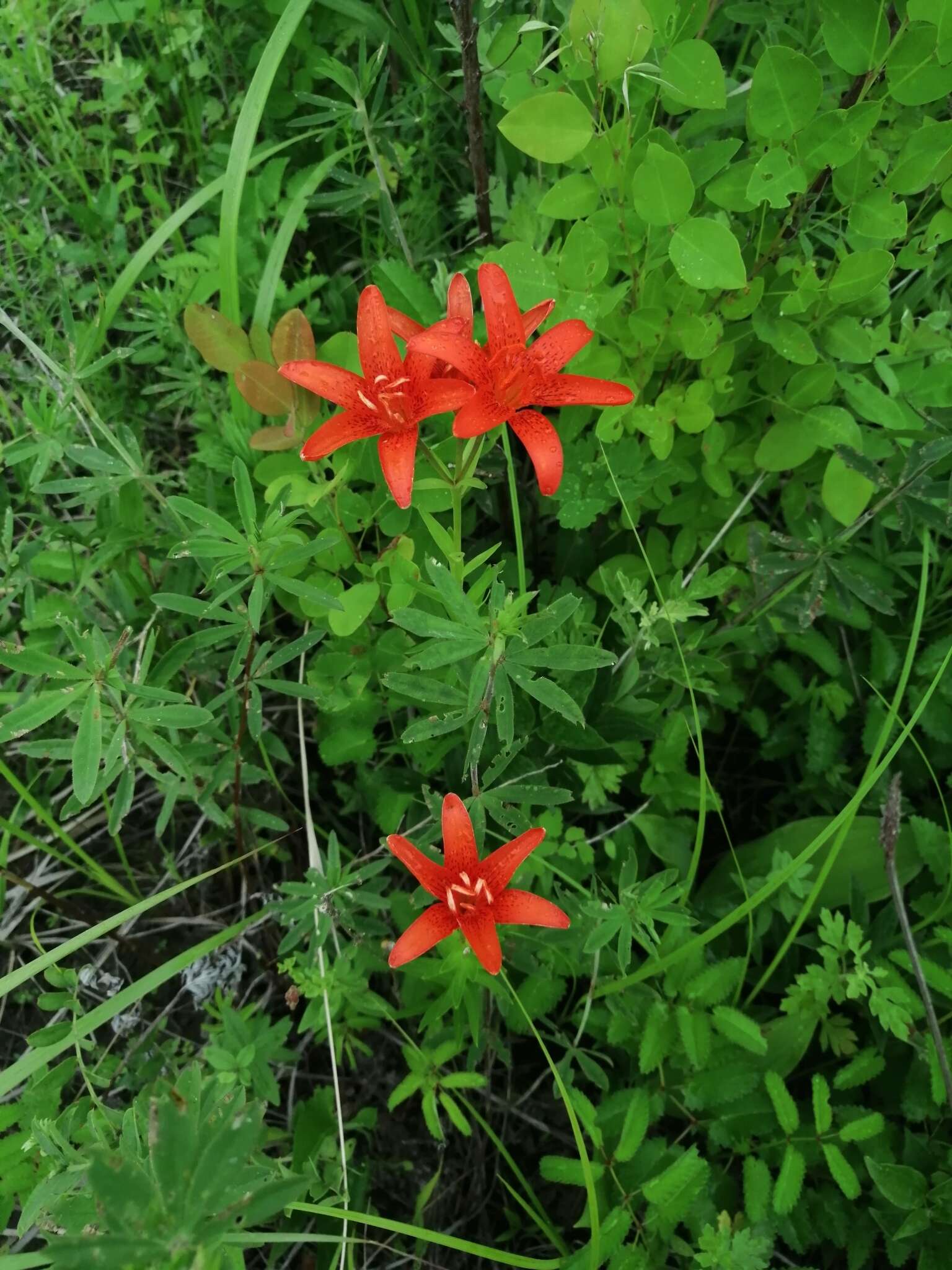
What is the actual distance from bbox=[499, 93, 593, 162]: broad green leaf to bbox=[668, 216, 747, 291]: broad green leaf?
19cm

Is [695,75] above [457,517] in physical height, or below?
above

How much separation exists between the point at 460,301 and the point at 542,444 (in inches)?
8.6

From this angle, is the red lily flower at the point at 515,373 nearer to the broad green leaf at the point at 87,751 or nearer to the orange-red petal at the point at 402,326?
the orange-red petal at the point at 402,326

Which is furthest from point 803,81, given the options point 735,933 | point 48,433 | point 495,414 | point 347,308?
point 735,933

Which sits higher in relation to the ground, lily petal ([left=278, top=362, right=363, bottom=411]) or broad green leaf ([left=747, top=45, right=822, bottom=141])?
broad green leaf ([left=747, top=45, right=822, bottom=141])

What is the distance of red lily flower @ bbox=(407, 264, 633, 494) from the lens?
3.53ft

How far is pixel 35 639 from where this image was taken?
164cm

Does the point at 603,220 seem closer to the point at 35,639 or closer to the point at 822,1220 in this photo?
the point at 35,639

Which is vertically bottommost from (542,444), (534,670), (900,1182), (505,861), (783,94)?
(900,1182)

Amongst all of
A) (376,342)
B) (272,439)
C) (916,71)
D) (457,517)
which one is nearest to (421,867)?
(457,517)

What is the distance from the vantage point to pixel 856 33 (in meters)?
1.19

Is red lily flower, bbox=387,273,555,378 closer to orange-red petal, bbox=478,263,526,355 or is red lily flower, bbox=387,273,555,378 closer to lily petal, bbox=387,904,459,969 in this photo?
orange-red petal, bbox=478,263,526,355

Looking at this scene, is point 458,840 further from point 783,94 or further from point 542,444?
point 783,94

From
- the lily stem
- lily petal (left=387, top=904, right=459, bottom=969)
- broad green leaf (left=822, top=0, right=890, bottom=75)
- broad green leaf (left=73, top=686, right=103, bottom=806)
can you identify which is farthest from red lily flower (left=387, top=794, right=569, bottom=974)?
broad green leaf (left=822, top=0, right=890, bottom=75)
